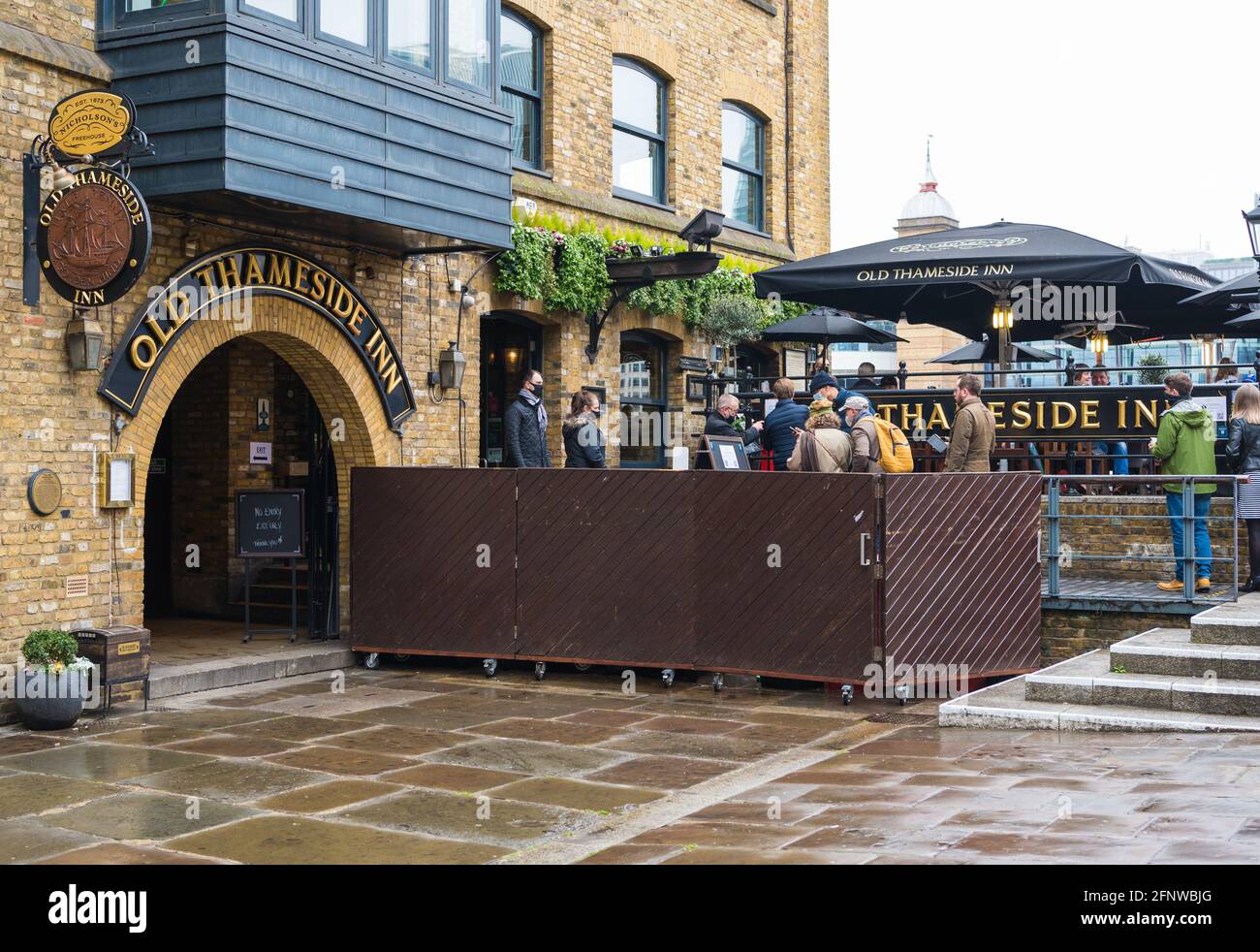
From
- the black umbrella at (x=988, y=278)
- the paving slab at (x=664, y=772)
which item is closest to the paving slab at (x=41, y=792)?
Result: the paving slab at (x=664, y=772)

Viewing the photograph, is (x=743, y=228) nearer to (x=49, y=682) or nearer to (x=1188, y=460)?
(x=1188, y=460)

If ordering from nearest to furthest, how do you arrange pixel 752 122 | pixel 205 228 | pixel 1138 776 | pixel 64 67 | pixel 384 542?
pixel 1138 776
pixel 64 67
pixel 205 228
pixel 384 542
pixel 752 122

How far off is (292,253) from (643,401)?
241 inches

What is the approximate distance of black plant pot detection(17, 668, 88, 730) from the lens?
8.82 m

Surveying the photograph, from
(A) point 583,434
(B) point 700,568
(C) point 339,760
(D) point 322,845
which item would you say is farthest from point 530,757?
(A) point 583,434

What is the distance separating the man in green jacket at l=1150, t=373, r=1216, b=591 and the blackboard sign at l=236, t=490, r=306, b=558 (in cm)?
753

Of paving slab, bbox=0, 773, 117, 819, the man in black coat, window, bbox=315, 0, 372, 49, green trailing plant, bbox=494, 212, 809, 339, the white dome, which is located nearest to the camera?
paving slab, bbox=0, 773, 117, 819

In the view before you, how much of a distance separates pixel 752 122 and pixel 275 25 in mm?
10182

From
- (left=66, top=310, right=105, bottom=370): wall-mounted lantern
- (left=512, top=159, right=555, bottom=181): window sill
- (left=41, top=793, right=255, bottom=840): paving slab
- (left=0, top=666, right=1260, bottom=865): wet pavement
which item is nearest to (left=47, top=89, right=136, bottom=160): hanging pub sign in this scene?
(left=66, top=310, right=105, bottom=370): wall-mounted lantern

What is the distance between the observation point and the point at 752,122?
18.9 metres

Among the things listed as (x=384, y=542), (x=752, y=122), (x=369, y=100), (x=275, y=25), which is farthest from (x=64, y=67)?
(x=752, y=122)

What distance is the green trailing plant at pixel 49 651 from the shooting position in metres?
8.84

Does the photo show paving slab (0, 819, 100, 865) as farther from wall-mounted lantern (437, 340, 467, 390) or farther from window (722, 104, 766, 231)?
window (722, 104, 766, 231)
